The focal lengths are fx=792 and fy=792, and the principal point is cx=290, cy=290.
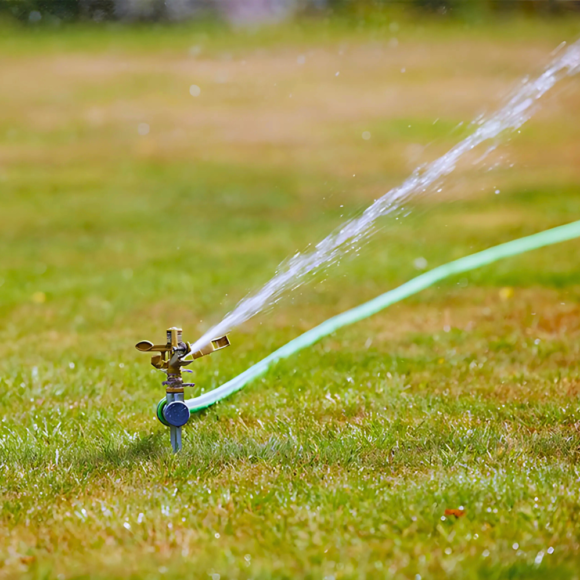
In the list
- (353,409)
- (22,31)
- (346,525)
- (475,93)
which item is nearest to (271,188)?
(475,93)

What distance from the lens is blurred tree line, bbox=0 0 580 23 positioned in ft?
51.2

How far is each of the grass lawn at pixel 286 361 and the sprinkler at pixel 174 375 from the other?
19cm

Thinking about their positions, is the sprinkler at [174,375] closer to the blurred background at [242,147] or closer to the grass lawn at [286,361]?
the grass lawn at [286,361]

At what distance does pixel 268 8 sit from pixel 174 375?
651 inches

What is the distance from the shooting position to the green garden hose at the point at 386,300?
13.1 ft

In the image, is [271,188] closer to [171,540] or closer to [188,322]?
[188,322]

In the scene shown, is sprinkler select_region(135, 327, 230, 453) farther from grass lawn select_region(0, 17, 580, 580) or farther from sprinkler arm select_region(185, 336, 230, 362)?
grass lawn select_region(0, 17, 580, 580)

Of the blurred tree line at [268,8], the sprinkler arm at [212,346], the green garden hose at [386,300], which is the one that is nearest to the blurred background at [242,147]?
the blurred tree line at [268,8]

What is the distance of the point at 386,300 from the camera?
5.76m

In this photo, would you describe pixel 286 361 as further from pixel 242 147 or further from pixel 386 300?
pixel 242 147

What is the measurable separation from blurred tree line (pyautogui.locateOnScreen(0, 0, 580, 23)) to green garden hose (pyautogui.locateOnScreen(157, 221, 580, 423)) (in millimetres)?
8751

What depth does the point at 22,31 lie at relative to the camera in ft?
60.2

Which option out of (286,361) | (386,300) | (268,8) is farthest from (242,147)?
(286,361)

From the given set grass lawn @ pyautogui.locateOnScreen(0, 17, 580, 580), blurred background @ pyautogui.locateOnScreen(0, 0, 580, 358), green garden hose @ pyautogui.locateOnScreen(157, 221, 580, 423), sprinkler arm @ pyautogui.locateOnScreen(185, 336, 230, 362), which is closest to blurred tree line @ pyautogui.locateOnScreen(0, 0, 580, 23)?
blurred background @ pyautogui.locateOnScreen(0, 0, 580, 358)
